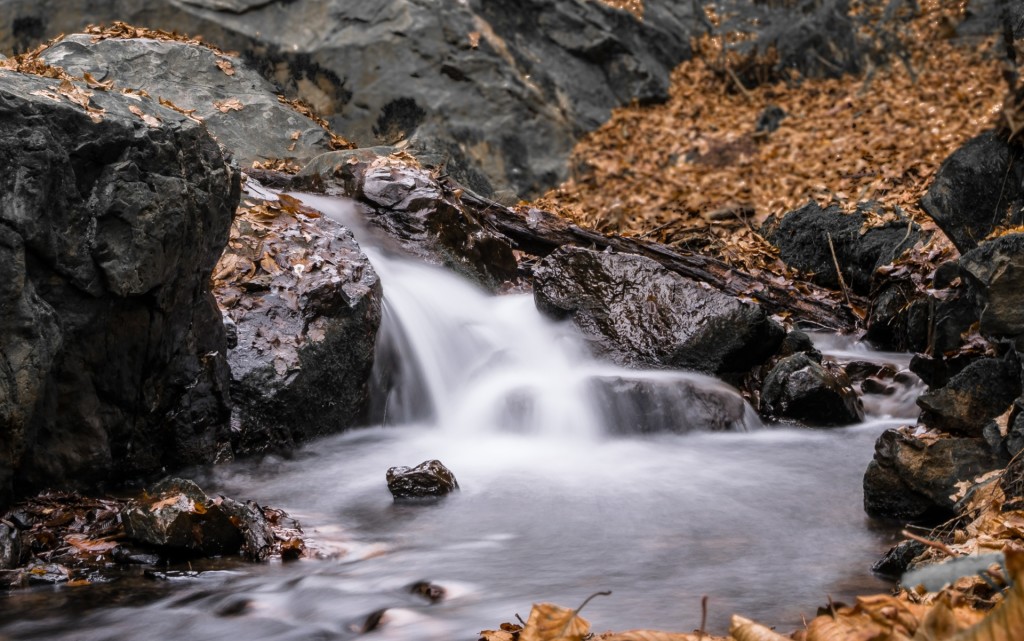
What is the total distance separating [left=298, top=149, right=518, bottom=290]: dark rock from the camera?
7.93m

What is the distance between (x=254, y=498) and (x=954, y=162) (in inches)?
225

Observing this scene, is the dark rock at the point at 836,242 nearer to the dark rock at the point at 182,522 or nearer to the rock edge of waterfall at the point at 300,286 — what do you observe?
the rock edge of waterfall at the point at 300,286

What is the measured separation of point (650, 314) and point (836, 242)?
8.66ft

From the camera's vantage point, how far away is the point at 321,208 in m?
7.71

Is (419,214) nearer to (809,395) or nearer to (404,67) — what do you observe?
(809,395)

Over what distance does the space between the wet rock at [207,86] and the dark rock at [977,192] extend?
20.1 ft

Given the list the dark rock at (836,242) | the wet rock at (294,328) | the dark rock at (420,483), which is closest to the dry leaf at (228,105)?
the wet rock at (294,328)

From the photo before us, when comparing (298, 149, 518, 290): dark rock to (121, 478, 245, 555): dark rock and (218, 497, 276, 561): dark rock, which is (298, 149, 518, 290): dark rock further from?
(121, 478, 245, 555): dark rock

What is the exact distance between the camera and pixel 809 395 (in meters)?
6.13

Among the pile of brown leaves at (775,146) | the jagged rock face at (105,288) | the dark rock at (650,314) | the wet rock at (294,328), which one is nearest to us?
the jagged rock face at (105,288)

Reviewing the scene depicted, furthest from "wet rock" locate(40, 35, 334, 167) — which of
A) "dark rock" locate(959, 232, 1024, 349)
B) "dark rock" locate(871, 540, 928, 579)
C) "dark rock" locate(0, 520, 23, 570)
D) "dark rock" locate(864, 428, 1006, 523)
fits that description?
"dark rock" locate(871, 540, 928, 579)

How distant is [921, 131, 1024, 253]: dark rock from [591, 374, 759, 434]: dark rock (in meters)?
2.18

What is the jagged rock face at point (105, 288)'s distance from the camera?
3566mm

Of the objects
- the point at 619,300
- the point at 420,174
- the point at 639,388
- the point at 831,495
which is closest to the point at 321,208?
the point at 420,174
